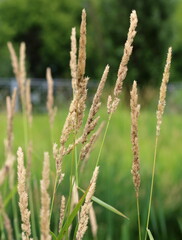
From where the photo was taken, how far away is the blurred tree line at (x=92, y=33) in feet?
78.4

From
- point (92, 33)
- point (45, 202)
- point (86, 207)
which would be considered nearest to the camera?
point (45, 202)

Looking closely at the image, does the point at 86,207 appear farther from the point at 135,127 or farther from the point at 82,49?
the point at 82,49

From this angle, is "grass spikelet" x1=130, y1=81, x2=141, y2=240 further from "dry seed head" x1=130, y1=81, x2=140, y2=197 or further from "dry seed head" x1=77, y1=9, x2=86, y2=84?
"dry seed head" x1=77, y1=9, x2=86, y2=84

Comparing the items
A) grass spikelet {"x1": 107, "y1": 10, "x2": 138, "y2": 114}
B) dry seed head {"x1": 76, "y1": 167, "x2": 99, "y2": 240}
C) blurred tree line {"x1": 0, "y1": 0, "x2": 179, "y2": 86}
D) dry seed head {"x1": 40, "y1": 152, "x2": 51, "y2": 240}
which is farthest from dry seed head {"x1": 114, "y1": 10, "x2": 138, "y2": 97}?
blurred tree line {"x1": 0, "y1": 0, "x2": 179, "y2": 86}

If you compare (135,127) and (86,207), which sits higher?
(135,127)

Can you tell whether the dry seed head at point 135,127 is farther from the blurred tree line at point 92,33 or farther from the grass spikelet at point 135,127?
the blurred tree line at point 92,33

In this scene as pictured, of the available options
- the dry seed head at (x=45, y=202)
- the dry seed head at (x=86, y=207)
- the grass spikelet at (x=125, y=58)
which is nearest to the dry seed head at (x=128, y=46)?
the grass spikelet at (x=125, y=58)

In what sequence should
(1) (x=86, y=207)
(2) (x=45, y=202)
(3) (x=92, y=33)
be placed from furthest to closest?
(3) (x=92, y=33) < (1) (x=86, y=207) < (2) (x=45, y=202)

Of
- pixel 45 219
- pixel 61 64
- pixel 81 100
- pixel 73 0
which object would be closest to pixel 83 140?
pixel 81 100

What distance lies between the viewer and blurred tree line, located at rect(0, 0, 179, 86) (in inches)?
941

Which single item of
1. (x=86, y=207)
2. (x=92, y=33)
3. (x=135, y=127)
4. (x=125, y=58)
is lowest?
(x=86, y=207)

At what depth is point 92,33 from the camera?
79.3ft

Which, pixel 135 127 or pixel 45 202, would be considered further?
pixel 135 127

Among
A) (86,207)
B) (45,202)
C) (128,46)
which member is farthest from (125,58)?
(45,202)
